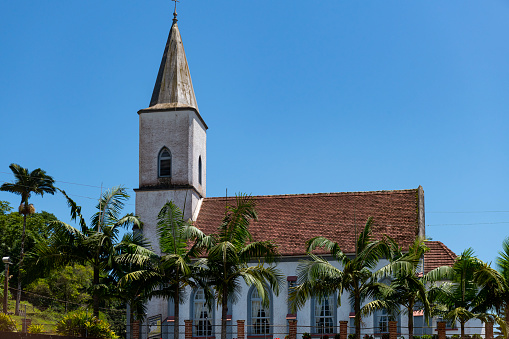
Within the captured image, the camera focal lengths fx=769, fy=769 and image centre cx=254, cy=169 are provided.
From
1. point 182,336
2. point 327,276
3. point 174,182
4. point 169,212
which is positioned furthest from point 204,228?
point 327,276

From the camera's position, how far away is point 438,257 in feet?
131

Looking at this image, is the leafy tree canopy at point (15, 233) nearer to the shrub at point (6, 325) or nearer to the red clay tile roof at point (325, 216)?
the red clay tile roof at point (325, 216)

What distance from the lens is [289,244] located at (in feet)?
127

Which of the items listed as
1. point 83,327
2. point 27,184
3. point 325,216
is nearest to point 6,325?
point 83,327

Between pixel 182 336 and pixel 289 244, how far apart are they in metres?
6.94

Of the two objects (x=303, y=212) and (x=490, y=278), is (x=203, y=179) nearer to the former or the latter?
(x=303, y=212)

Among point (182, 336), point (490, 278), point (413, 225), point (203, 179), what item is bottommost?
point (182, 336)

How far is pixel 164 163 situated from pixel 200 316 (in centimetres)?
895

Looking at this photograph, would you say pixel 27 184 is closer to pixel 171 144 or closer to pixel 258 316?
pixel 171 144

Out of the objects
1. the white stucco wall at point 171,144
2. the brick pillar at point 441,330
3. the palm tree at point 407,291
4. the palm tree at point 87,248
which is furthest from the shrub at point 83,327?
the brick pillar at point 441,330

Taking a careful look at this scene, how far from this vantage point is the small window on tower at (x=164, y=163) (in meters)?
42.1

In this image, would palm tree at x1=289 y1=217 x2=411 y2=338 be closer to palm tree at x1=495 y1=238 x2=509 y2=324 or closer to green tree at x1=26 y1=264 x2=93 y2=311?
palm tree at x1=495 y1=238 x2=509 y2=324

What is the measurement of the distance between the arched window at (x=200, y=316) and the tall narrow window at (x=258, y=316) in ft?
6.55

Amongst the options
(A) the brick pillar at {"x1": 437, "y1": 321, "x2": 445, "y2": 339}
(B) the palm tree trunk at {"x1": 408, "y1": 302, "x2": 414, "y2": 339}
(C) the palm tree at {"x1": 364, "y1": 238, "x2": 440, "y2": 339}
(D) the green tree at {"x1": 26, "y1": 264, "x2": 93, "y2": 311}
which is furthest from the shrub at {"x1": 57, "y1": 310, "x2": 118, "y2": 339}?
(D) the green tree at {"x1": 26, "y1": 264, "x2": 93, "y2": 311}
